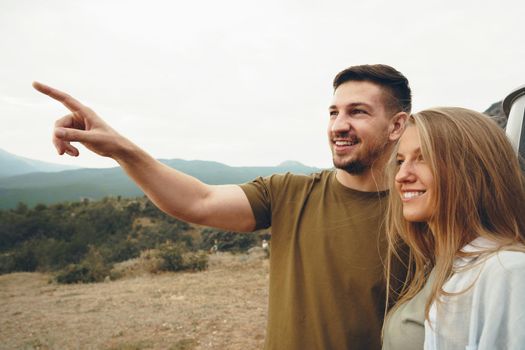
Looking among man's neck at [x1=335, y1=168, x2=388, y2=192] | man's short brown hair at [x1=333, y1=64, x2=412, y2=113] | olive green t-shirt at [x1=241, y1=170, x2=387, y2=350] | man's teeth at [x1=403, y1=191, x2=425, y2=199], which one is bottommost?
olive green t-shirt at [x1=241, y1=170, x2=387, y2=350]

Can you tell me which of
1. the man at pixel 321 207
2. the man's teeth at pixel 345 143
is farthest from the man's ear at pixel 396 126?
the man's teeth at pixel 345 143

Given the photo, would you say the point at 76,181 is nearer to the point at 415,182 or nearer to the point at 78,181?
the point at 78,181

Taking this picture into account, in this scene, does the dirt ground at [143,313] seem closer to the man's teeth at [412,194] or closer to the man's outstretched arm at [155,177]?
the man's outstretched arm at [155,177]

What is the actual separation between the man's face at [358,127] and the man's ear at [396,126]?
32 mm

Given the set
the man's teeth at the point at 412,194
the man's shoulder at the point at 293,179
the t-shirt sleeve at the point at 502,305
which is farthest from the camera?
the man's shoulder at the point at 293,179

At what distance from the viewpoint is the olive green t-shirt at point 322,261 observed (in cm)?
157

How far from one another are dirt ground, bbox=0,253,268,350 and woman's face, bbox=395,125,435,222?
4694 millimetres

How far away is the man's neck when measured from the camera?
1.86 meters

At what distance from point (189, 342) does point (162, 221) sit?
14934mm

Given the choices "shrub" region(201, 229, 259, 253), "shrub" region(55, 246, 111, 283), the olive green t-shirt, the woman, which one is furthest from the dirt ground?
"shrub" region(201, 229, 259, 253)

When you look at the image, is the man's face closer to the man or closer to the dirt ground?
the man

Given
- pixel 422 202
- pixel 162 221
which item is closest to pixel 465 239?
pixel 422 202

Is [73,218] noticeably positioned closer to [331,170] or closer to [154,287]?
[154,287]

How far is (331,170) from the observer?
2090mm
